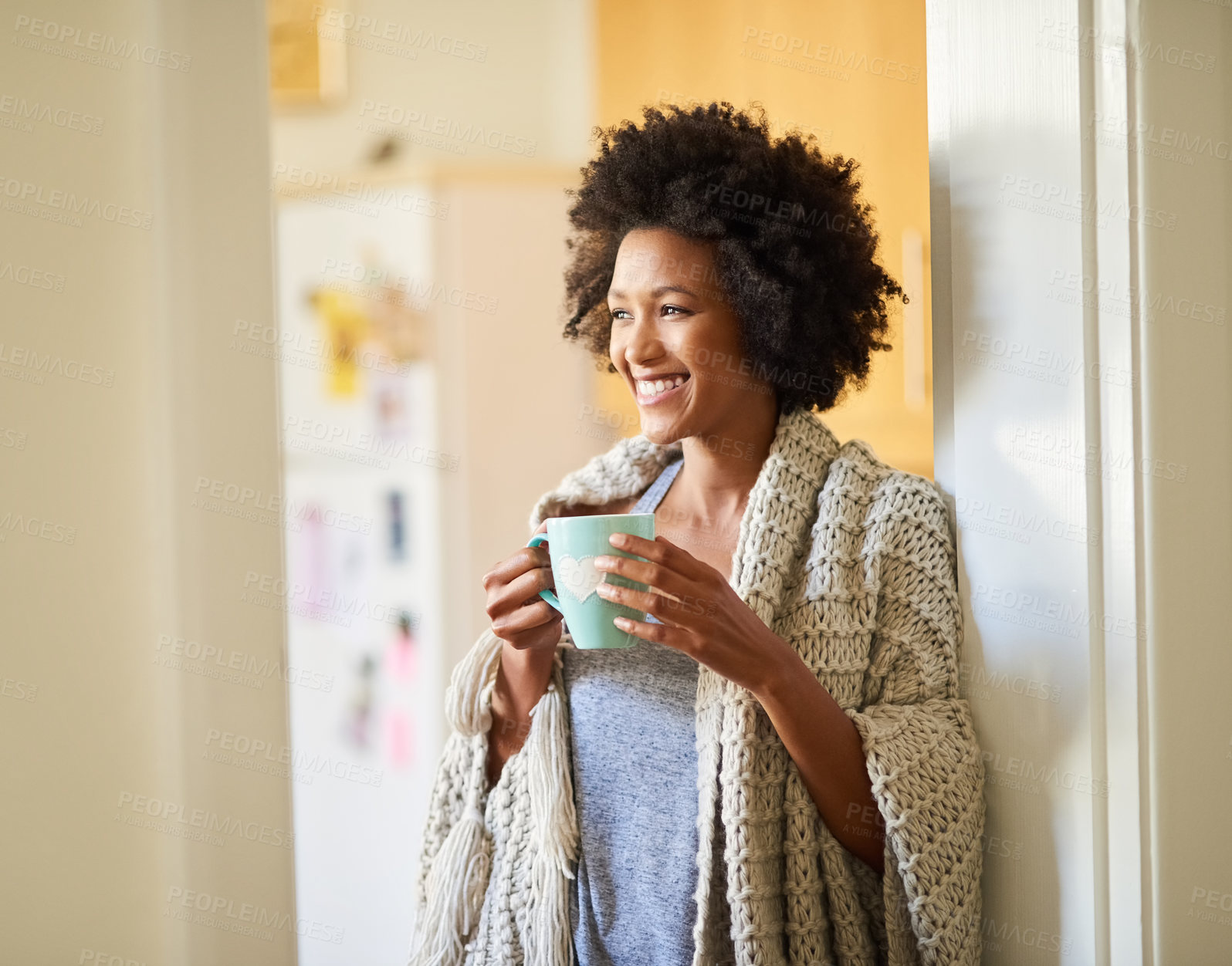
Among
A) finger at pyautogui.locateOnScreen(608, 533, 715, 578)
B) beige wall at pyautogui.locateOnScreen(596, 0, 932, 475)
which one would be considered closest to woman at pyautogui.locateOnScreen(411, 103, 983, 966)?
finger at pyautogui.locateOnScreen(608, 533, 715, 578)

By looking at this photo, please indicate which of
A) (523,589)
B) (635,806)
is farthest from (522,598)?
(635,806)

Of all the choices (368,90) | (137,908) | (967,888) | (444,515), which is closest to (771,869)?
(967,888)

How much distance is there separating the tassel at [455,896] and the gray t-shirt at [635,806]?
102mm

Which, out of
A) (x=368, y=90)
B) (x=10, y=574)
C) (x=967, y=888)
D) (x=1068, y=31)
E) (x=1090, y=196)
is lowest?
(x=967, y=888)

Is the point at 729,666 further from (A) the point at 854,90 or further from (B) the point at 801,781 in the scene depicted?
(A) the point at 854,90

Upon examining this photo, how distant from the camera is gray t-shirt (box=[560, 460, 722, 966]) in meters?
0.93

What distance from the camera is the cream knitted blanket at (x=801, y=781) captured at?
33.5 inches

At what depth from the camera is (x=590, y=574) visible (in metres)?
0.80

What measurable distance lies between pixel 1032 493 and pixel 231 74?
774 millimetres

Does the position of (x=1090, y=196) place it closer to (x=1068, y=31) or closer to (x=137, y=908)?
(x=1068, y=31)

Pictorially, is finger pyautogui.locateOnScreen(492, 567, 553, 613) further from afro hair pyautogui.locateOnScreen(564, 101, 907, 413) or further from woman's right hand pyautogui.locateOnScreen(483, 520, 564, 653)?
afro hair pyautogui.locateOnScreen(564, 101, 907, 413)

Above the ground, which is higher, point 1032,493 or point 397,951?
point 1032,493

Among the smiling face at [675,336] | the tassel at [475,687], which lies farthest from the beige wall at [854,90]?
the tassel at [475,687]

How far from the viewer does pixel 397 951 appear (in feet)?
8.02
